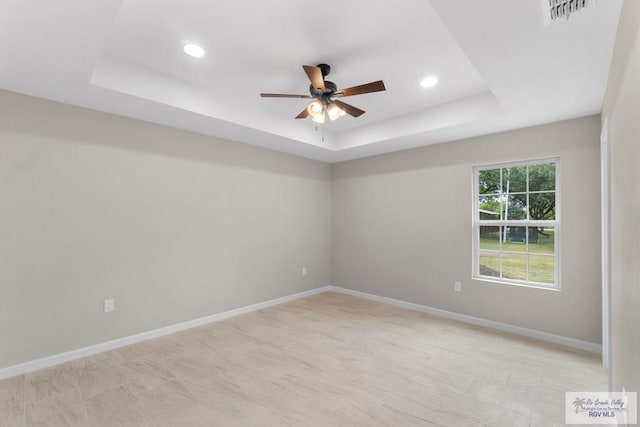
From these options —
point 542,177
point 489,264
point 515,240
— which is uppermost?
point 542,177

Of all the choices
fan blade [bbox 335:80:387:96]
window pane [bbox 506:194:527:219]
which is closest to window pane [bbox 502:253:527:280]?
window pane [bbox 506:194:527:219]

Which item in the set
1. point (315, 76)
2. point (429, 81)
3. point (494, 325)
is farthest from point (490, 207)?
point (315, 76)

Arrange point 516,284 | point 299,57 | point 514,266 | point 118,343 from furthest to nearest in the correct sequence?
point 514,266 → point 516,284 → point 118,343 → point 299,57

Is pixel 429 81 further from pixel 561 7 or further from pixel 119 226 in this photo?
pixel 119 226

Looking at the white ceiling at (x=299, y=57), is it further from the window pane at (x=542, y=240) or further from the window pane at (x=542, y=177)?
the window pane at (x=542, y=240)

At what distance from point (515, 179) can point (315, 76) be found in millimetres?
2903

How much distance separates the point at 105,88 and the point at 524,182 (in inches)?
180

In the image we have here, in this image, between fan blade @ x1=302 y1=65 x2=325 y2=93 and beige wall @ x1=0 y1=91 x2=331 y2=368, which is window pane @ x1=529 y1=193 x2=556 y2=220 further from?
beige wall @ x1=0 y1=91 x2=331 y2=368

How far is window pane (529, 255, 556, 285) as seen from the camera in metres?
3.40

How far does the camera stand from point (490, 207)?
3.91 m

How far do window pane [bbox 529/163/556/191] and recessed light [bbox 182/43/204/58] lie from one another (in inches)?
151

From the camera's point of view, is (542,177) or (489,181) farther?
(489,181)

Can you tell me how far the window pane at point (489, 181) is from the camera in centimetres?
384

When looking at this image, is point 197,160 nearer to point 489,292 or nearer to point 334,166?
point 334,166
